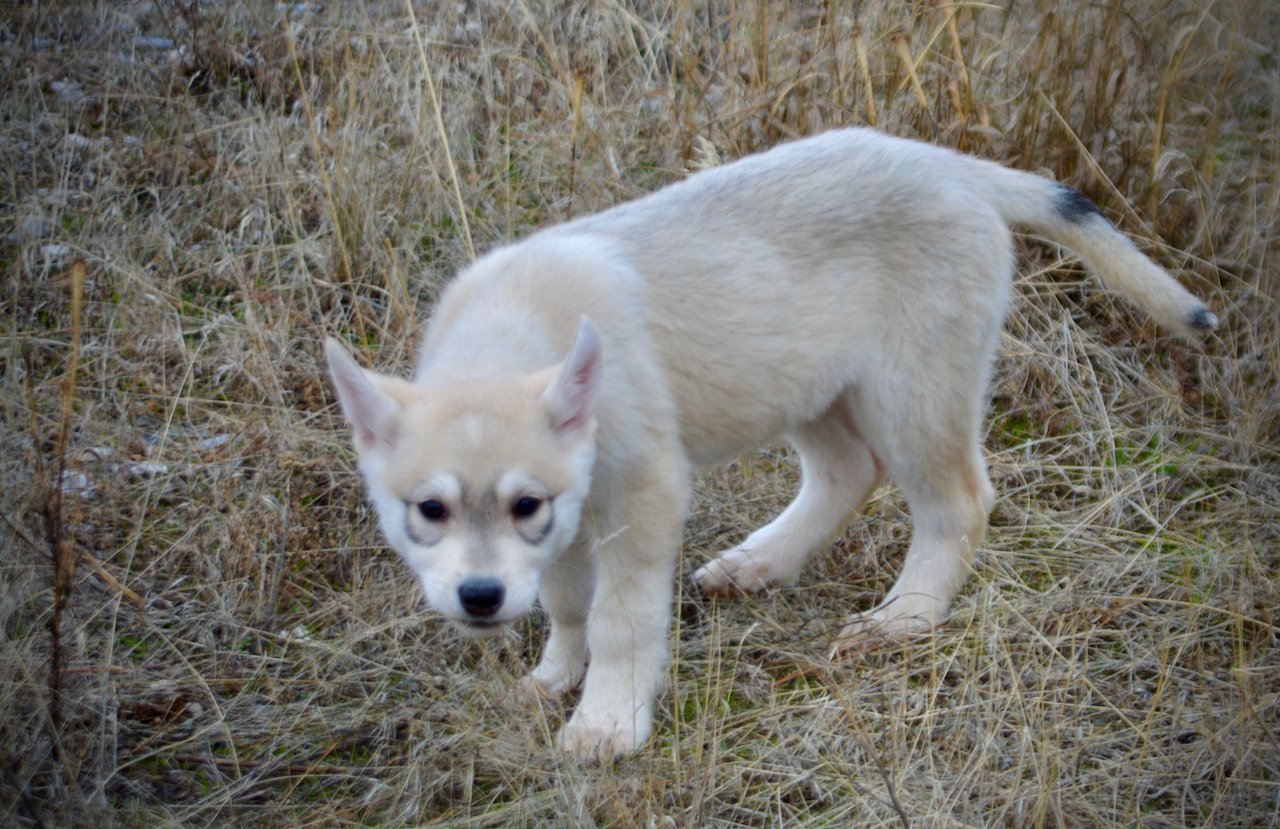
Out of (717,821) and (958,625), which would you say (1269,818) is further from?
(717,821)

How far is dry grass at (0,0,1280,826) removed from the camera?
3238mm

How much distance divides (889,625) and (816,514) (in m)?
0.52

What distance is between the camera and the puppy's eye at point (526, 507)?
116 inches

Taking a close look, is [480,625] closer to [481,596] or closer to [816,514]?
[481,596]

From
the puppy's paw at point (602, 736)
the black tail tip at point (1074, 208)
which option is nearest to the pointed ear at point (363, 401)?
the puppy's paw at point (602, 736)

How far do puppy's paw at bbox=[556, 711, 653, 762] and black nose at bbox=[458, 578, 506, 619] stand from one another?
26.9 inches

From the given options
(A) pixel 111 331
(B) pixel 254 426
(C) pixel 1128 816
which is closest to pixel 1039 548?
(C) pixel 1128 816

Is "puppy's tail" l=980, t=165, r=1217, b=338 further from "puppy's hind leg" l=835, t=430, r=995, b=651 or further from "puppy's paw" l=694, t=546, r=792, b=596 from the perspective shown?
"puppy's paw" l=694, t=546, r=792, b=596

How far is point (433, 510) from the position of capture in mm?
2938

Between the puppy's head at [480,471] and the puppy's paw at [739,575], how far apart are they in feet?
3.86

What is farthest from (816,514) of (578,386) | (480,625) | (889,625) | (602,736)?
(480,625)

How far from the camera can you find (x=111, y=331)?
5.05m

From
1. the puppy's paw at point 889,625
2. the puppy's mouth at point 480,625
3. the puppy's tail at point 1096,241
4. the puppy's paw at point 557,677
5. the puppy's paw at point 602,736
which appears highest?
the puppy's tail at point 1096,241

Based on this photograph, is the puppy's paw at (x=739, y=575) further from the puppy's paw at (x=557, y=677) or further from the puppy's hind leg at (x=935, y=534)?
the puppy's paw at (x=557, y=677)
